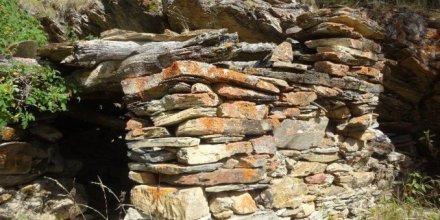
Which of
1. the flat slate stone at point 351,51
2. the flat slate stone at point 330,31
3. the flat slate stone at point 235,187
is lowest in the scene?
the flat slate stone at point 235,187

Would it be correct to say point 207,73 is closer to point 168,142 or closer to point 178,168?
point 168,142

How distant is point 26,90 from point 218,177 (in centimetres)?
256

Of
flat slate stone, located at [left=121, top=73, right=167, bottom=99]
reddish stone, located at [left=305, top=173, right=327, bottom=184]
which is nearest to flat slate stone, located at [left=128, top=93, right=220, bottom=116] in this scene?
flat slate stone, located at [left=121, top=73, right=167, bottom=99]

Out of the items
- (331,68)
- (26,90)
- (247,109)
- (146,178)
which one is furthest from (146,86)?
(331,68)

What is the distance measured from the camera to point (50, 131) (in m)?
6.00

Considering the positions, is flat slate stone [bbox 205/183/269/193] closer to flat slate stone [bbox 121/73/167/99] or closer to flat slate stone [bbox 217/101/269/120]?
flat slate stone [bbox 217/101/269/120]

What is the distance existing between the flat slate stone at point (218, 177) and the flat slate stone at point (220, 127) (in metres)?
0.34

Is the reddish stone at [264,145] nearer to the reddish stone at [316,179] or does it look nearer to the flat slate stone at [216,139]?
the flat slate stone at [216,139]

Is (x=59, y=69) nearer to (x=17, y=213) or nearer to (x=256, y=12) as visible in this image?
(x=17, y=213)

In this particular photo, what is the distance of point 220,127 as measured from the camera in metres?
3.70

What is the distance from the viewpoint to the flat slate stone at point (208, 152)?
3529mm

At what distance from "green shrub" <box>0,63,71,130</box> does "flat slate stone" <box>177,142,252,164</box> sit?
81.0 inches

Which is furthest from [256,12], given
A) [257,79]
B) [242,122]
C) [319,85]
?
[242,122]

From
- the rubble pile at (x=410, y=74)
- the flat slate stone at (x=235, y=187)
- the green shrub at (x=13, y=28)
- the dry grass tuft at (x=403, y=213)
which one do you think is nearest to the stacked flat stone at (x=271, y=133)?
the flat slate stone at (x=235, y=187)
